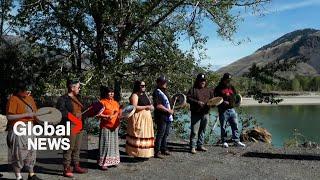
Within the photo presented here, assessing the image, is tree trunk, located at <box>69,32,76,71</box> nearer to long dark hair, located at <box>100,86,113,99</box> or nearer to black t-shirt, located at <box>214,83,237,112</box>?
black t-shirt, located at <box>214,83,237,112</box>

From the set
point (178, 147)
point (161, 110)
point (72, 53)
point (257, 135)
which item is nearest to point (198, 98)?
point (161, 110)

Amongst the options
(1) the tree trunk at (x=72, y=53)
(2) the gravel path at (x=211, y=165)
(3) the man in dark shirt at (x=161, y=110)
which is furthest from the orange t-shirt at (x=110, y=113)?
(1) the tree trunk at (x=72, y=53)

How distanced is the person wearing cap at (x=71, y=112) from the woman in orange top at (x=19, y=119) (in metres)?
0.55

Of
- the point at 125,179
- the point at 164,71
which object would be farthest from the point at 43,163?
the point at 164,71

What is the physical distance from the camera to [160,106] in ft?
33.9

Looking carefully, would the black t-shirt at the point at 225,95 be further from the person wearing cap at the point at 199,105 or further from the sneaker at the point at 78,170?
the sneaker at the point at 78,170

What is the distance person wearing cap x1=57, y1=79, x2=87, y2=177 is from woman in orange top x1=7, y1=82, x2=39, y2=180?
1.82 ft

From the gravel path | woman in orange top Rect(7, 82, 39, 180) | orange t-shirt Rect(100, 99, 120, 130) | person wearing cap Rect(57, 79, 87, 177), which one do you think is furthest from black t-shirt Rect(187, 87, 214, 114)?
woman in orange top Rect(7, 82, 39, 180)

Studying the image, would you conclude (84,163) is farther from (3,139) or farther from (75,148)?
(3,139)

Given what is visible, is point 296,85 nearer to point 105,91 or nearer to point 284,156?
point 284,156

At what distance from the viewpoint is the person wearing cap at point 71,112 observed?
8.52 m

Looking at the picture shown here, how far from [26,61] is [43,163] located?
8.03 m

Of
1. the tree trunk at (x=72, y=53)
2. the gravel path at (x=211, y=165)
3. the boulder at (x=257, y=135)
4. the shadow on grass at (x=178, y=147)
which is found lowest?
the gravel path at (x=211, y=165)

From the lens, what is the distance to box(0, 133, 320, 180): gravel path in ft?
29.9
